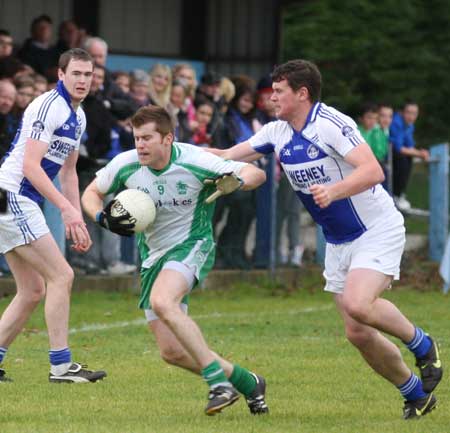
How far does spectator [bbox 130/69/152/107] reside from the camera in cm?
1570

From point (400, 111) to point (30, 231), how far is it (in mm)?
11270

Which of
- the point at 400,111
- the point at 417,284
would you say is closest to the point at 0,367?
the point at 417,284

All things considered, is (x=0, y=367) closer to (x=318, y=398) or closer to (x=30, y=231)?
(x=30, y=231)

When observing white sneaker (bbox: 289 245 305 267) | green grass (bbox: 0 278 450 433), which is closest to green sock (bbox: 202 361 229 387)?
green grass (bbox: 0 278 450 433)

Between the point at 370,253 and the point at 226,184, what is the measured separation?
97 centimetres

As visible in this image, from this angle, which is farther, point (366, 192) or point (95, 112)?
point (95, 112)

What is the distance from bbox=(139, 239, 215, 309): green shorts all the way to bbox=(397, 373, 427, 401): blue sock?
4.65 ft

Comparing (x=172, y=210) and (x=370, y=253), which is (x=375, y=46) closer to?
(x=172, y=210)

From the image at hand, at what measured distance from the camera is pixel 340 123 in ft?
27.2

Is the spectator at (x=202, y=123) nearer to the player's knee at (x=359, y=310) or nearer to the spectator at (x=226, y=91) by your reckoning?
the spectator at (x=226, y=91)

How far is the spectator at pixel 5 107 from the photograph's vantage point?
14.0 metres

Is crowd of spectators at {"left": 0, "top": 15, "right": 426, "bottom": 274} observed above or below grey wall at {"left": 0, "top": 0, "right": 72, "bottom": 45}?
below

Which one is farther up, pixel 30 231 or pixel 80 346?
pixel 30 231

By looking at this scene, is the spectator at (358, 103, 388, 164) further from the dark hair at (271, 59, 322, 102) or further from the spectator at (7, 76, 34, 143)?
the dark hair at (271, 59, 322, 102)
